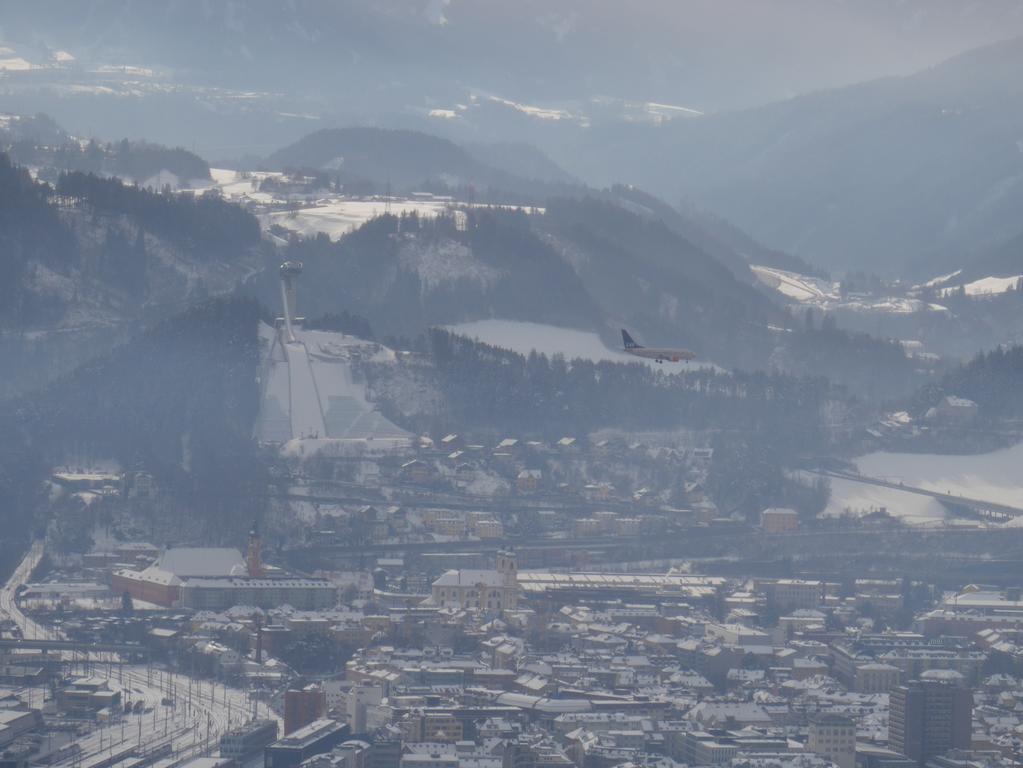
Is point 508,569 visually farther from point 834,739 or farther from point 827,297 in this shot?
point 827,297

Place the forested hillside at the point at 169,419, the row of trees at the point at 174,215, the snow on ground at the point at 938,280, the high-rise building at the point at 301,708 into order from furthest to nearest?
the snow on ground at the point at 938,280, the row of trees at the point at 174,215, the forested hillside at the point at 169,419, the high-rise building at the point at 301,708

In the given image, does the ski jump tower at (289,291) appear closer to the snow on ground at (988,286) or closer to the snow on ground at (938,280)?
the snow on ground at (988,286)

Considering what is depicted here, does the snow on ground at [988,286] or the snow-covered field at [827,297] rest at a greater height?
the snow on ground at [988,286]

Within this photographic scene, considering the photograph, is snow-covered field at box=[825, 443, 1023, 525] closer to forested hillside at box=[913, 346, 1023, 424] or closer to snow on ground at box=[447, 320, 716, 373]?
forested hillside at box=[913, 346, 1023, 424]

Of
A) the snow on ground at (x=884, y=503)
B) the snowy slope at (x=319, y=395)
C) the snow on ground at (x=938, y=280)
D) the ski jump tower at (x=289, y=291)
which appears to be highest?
the snow on ground at (x=938, y=280)

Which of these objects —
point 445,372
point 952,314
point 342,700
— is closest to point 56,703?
point 342,700

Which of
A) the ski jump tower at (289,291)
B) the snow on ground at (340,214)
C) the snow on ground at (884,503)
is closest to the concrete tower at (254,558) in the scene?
the snow on ground at (884,503)

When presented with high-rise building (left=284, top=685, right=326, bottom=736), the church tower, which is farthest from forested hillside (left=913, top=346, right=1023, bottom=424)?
high-rise building (left=284, top=685, right=326, bottom=736)

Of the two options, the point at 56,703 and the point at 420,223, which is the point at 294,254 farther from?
the point at 56,703

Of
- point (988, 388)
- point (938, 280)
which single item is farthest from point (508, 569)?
point (938, 280)
